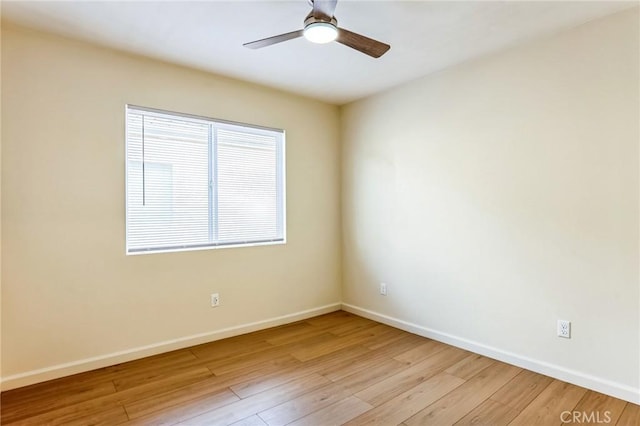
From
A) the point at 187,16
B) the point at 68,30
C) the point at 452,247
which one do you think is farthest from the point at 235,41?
the point at 452,247

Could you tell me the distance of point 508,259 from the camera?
269cm

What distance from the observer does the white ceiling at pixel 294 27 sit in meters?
2.11

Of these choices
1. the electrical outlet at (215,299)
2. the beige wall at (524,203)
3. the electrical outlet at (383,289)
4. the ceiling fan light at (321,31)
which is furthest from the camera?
the electrical outlet at (383,289)

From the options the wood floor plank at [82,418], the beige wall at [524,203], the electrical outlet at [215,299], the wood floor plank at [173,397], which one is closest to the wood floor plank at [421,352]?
the beige wall at [524,203]

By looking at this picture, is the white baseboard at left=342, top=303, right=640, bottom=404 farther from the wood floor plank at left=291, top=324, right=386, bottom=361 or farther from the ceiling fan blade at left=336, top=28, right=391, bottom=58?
the ceiling fan blade at left=336, top=28, right=391, bottom=58

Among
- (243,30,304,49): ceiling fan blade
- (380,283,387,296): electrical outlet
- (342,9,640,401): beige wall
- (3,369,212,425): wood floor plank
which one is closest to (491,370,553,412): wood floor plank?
(342,9,640,401): beige wall

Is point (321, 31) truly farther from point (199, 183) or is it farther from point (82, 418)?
point (82, 418)

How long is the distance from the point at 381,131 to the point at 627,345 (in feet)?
8.68

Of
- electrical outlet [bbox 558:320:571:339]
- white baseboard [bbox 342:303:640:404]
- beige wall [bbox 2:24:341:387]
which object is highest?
beige wall [bbox 2:24:341:387]

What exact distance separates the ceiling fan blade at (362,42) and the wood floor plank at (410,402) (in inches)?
86.0

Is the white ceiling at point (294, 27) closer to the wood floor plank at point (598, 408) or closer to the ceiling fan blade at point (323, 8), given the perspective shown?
the ceiling fan blade at point (323, 8)

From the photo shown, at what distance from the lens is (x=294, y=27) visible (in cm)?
236

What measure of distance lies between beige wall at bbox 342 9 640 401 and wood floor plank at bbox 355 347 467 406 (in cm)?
25

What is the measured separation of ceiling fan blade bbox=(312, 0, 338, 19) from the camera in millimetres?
1743
